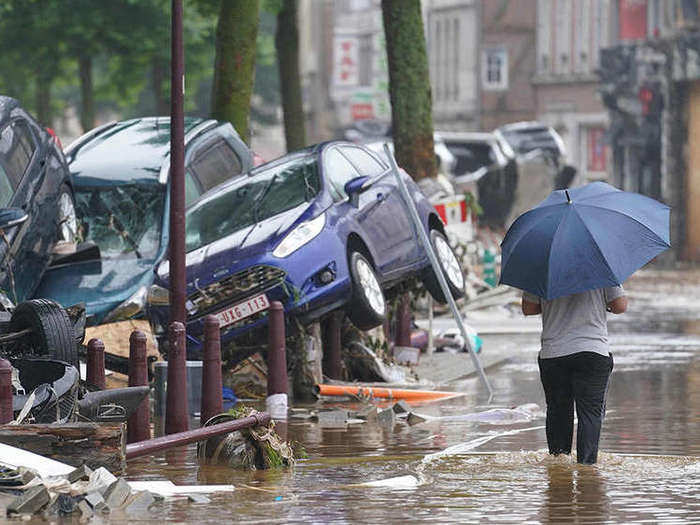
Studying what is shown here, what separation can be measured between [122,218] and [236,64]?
14.3 ft

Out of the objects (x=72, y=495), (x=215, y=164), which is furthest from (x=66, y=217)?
(x=72, y=495)

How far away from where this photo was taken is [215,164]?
61.7 feet

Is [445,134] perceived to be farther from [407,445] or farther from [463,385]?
[407,445]

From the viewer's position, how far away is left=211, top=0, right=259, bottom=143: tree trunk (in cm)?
2141

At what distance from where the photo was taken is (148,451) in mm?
10211

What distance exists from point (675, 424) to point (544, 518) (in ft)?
15.1

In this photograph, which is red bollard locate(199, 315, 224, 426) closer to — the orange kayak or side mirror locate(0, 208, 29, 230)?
side mirror locate(0, 208, 29, 230)

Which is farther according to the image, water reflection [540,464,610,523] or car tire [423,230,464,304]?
car tire [423,230,464,304]

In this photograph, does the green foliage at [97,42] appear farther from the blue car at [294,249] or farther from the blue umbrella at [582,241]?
the blue umbrella at [582,241]

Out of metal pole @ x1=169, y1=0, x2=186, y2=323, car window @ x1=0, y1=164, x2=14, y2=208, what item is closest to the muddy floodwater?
metal pole @ x1=169, y1=0, x2=186, y2=323

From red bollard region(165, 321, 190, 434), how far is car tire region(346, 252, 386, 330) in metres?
2.99

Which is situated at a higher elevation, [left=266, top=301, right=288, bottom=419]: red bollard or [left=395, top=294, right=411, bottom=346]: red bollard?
[left=266, top=301, right=288, bottom=419]: red bollard

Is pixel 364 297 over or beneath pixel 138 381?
over

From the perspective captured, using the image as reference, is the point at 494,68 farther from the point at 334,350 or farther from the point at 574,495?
the point at 574,495
